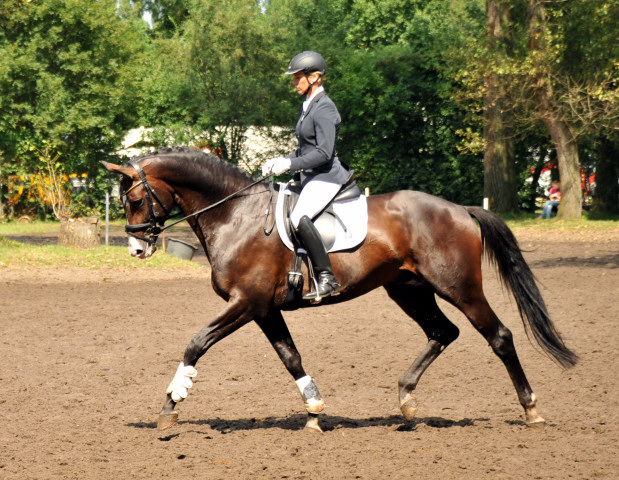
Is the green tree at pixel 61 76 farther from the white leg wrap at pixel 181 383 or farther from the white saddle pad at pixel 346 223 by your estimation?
the white leg wrap at pixel 181 383

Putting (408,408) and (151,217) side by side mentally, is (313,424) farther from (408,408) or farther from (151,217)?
(151,217)

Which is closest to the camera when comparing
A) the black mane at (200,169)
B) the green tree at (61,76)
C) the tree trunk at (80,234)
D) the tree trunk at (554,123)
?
the black mane at (200,169)

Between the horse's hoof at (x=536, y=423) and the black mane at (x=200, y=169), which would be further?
the black mane at (x=200, y=169)

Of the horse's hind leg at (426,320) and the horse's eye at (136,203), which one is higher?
the horse's eye at (136,203)

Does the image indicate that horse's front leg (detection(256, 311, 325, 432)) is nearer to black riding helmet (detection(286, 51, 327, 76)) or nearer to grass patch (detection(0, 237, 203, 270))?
black riding helmet (detection(286, 51, 327, 76))

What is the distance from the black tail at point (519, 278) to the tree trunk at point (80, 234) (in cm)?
1462

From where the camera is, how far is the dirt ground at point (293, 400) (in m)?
5.54

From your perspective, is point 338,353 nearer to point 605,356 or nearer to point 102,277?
point 605,356

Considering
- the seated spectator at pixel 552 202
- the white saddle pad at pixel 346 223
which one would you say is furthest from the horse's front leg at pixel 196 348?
the seated spectator at pixel 552 202

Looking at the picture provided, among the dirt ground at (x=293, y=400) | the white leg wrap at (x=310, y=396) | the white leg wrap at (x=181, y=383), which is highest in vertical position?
the white leg wrap at (x=181, y=383)

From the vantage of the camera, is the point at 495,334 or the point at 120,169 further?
the point at 495,334

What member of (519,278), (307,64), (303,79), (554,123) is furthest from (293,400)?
(554,123)

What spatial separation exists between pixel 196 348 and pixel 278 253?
94cm

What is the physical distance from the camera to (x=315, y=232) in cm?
649
